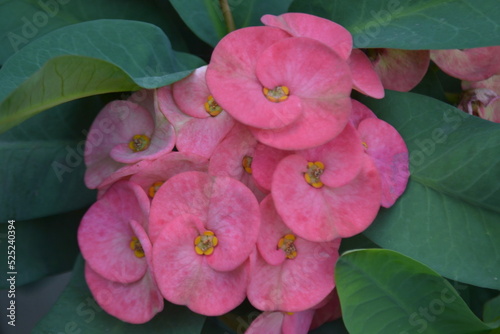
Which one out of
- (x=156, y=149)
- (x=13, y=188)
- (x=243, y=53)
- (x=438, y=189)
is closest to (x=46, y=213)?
(x=13, y=188)

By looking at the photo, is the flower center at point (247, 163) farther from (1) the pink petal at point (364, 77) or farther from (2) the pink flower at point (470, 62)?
(2) the pink flower at point (470, 62)

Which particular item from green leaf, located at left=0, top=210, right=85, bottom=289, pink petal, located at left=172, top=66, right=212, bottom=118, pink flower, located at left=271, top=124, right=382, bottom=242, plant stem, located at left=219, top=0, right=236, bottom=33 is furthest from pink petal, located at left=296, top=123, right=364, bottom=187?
green leaf, located at left=0, top=210, right=85, bottom=289

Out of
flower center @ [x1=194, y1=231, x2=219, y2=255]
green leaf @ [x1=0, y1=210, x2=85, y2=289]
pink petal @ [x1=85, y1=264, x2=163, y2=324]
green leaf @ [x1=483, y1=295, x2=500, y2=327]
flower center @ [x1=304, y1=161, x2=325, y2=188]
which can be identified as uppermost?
flower center @ [x1=304, y1=161, x2=325, y2=188]

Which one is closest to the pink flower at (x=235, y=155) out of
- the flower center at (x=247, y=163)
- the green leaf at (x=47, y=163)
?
the flower center at (x=247, y=163)

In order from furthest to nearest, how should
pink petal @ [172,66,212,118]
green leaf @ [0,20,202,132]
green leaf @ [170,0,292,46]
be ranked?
green leaf @ [170,0,292,46]
pink petal @ [172,66,212,118]
green leaf @ [0,20,202,132]

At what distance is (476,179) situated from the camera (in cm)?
59

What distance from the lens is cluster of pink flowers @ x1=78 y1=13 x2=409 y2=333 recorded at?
53 centimetres

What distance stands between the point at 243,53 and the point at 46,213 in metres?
0.30

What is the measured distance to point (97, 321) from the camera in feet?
1.97

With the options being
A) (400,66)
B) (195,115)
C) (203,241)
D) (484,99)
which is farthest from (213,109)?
(484,99)

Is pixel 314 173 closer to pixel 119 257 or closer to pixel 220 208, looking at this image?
pixel 220 208

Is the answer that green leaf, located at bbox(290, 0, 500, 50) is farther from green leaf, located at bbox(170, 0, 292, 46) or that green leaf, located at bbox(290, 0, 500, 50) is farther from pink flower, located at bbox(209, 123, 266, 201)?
pink flower, located at bbox(209, 123, 266, 201)

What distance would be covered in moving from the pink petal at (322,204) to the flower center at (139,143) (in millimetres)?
157

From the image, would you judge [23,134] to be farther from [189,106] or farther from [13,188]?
[189,106]
